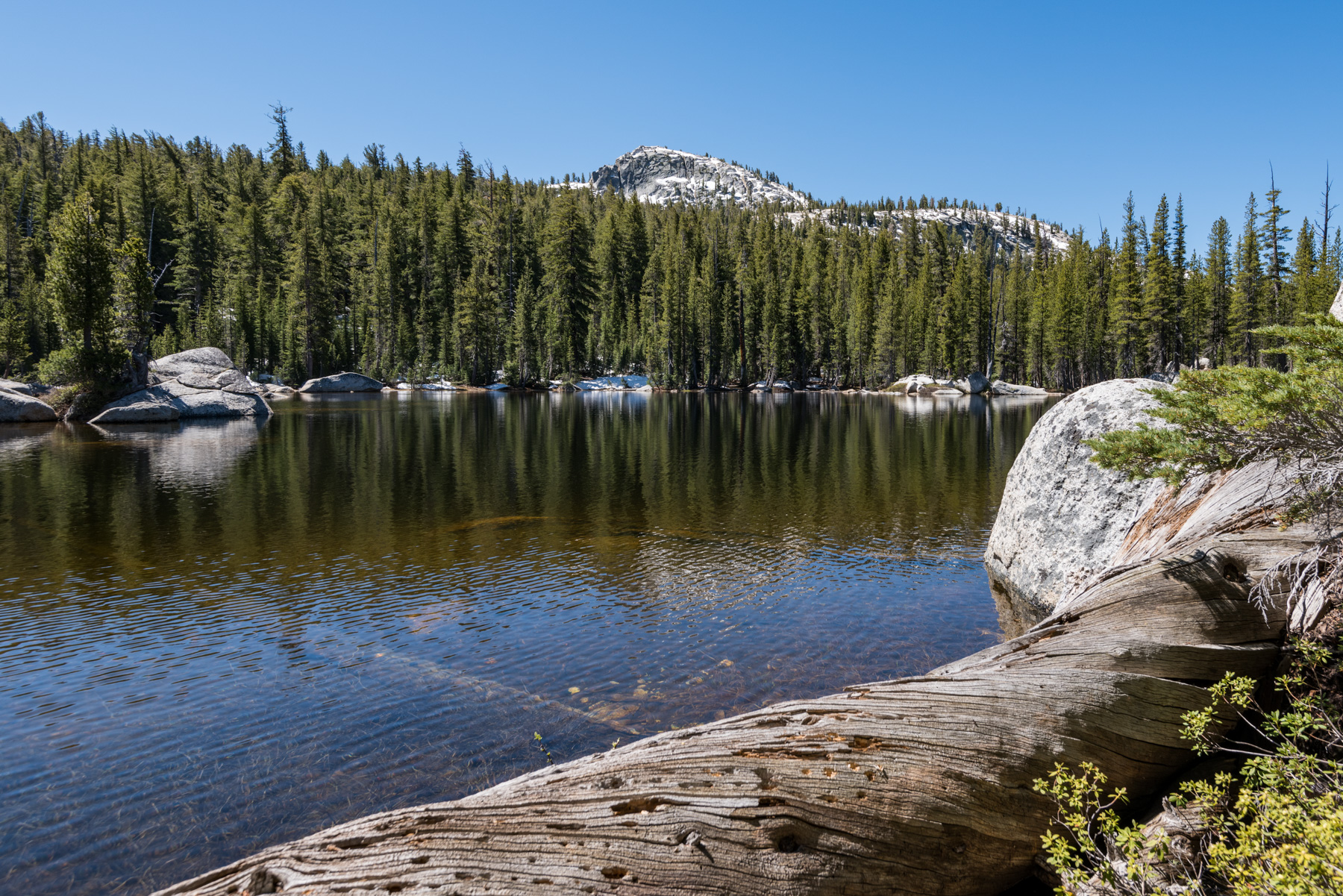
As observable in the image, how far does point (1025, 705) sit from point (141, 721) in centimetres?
889

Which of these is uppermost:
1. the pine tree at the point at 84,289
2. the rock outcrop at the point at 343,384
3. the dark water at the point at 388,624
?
the pine tree at the point at 84,289

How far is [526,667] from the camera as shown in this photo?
9555 mm

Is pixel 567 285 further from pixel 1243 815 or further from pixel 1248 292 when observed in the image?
pixel 1243 815

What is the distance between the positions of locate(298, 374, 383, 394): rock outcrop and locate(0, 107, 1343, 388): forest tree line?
12.8 feet

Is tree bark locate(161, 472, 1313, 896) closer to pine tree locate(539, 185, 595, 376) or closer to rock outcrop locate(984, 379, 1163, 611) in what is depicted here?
rock outcrop locate(984, 379, 1163, 611)

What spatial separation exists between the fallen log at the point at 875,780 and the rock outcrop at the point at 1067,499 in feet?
16.3

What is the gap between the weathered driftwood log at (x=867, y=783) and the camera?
358cm

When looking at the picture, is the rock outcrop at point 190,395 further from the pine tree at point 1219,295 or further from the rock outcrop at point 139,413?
the pine tree at point 1219,295

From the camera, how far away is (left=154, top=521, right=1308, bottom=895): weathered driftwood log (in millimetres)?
3584

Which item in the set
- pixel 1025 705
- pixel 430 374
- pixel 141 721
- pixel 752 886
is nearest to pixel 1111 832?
pixel 1025 705

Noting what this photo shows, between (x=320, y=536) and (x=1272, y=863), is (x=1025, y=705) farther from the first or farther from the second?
(x=320, y=536)

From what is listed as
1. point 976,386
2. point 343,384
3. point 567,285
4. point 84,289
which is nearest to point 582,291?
point 567,285

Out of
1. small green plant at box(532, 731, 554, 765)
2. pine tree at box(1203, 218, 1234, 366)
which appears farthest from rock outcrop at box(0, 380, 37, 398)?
pine tree at box(1203, 218, 1234, 366)

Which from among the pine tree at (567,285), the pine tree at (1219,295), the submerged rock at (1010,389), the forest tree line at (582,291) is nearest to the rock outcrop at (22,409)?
the forest tree line at (582,291)
